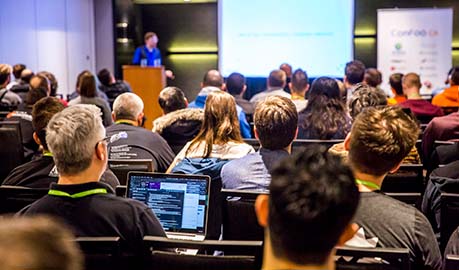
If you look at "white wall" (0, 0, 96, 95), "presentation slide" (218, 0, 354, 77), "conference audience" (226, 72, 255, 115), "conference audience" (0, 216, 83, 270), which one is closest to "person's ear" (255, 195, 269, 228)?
"conference audience" (0, 216, 83, 270)

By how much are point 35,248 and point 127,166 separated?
8.63ft

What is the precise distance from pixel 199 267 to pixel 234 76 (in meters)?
4.66

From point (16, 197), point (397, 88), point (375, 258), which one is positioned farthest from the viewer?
point (397, 88)

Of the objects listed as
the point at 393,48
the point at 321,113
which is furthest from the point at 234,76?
the point at 393,48

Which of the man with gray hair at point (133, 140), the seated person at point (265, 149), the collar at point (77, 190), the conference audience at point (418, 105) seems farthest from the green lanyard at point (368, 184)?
the conference audience at point (418, 105)

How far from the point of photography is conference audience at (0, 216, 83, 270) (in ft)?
2.68

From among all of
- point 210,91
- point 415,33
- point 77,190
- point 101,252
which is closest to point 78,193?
point 77,190

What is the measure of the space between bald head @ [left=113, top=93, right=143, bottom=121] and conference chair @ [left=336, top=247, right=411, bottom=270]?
2537 millimetres

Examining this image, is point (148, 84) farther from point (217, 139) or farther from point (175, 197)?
point (175, 197)

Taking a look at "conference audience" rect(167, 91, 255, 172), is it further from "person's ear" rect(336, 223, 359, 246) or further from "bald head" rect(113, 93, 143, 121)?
"person's ear" rect(336, 223, 359, 246)

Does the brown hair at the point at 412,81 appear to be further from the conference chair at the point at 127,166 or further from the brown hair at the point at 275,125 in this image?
the conference chair at the point at 127,166

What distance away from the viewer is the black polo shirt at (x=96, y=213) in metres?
2.23

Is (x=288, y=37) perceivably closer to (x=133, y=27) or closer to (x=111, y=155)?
(x=133, y=27)

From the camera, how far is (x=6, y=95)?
6852 mm
